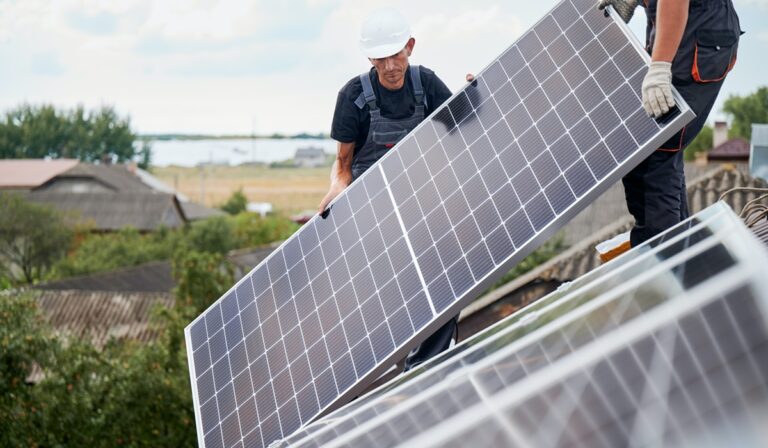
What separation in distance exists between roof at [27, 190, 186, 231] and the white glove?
110446 millimetres

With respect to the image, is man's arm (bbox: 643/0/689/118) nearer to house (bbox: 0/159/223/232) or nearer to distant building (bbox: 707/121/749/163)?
distant building (bbox: 707/121/749/163)

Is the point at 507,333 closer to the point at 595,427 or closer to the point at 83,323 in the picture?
the point at 595,427

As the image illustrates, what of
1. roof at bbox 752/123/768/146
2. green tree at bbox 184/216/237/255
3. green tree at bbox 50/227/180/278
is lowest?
green tree at bbox 50/227/180/278

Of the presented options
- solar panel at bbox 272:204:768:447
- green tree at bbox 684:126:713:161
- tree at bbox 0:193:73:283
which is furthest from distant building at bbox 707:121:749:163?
solar panel at bbox 272:204:768:447

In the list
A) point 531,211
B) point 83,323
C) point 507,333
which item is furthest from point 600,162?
point 83,323

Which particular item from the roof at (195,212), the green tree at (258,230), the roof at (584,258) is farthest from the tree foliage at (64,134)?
the roof at (584,258)

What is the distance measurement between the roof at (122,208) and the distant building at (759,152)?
101m

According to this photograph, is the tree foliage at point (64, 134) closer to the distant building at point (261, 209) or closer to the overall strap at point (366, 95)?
the distant building at point (261, 209)

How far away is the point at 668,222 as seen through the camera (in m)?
6.34

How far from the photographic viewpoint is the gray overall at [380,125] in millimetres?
8109

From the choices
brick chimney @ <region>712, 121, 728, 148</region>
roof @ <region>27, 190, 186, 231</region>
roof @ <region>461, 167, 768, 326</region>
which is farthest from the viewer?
roof @ <region>27, 190, 186, 231</region>

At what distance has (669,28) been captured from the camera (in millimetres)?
5852

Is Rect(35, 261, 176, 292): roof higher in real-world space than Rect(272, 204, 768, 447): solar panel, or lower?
lower

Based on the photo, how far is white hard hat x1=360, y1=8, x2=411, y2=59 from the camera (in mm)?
7789
